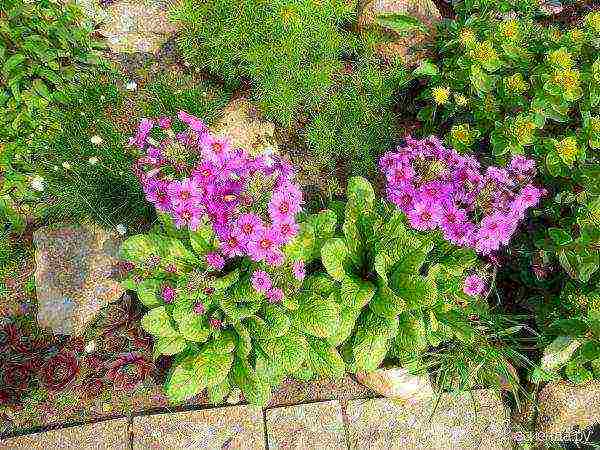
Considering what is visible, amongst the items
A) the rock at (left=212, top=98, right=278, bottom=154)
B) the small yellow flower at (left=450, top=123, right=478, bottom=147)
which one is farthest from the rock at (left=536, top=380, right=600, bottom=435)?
the rock at (left=212, top=98, right=278, bottom=154)

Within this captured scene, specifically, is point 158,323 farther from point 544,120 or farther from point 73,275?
point 544,120

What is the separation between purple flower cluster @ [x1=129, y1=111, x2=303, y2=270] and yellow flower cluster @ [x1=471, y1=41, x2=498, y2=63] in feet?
4.10

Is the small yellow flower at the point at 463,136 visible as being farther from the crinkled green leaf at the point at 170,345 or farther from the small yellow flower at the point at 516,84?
the crinkled green leaf at the point at 170,345

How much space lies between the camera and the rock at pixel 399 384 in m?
2.64

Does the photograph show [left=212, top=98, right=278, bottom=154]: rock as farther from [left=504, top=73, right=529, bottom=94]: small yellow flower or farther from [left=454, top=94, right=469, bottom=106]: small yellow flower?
[left=504, top=73, right=529, bottom=94]: small yellow flower

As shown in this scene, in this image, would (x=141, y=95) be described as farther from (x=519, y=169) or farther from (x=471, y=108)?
(x=519, y=169)

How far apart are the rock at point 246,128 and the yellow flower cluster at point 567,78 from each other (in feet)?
4.79

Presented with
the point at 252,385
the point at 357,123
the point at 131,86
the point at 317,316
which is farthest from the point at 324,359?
the point at 131,86

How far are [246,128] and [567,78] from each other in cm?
163

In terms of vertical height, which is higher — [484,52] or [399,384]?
[484,52]

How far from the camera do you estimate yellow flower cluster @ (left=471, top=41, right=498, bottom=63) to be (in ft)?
8.72

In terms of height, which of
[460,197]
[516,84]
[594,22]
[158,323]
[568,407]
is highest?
[594,22]

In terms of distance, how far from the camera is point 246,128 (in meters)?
3.16

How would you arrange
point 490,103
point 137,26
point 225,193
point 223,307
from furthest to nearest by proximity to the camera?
point 137,26
point 490,103
point 223,307
point 225,193
